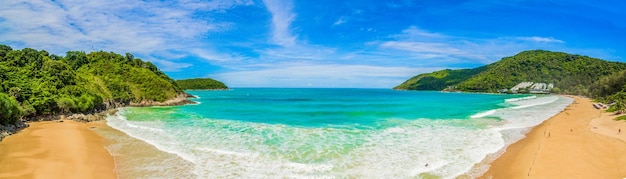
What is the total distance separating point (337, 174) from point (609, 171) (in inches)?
378

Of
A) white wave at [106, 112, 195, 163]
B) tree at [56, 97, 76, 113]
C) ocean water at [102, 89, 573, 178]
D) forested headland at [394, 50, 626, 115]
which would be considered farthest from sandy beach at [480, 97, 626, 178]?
forested headland at [394, 50, 626, 115]

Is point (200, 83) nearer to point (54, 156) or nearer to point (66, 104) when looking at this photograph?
point (66, 104)

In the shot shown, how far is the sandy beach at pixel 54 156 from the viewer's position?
1119 centimetres

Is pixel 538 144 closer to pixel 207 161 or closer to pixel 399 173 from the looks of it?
pixel 399 173

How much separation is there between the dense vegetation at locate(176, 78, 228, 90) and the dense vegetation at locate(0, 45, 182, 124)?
121 m

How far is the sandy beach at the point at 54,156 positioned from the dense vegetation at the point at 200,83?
553 feet

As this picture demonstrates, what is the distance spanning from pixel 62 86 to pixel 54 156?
87.4ft

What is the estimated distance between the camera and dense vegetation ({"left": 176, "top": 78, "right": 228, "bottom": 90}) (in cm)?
18112

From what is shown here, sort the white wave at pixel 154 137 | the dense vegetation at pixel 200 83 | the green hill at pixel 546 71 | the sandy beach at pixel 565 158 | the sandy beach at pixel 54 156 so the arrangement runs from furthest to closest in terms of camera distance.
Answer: the dense vegetation at pixel 200 83
the green hill at pixel 546 71
the white wave at pixel 154 137
the sandy beach at pixel 54 156
the sandy beach at pixel 565 158

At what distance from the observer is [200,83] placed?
184000mm

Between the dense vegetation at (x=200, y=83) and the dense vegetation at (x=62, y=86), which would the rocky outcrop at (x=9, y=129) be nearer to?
the dense vegetation at (x=62, y=86)

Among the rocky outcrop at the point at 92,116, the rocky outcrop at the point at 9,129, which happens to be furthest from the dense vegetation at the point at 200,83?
the rocky outcrop at the point at 9,129

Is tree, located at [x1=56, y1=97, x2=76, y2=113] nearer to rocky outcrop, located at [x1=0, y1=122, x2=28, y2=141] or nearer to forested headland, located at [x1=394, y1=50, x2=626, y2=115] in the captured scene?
rocky outcrop, located at [x1=0, y1=122, x2=28, y2=141]

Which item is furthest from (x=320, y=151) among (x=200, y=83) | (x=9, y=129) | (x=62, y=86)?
(x=200, y=83)
